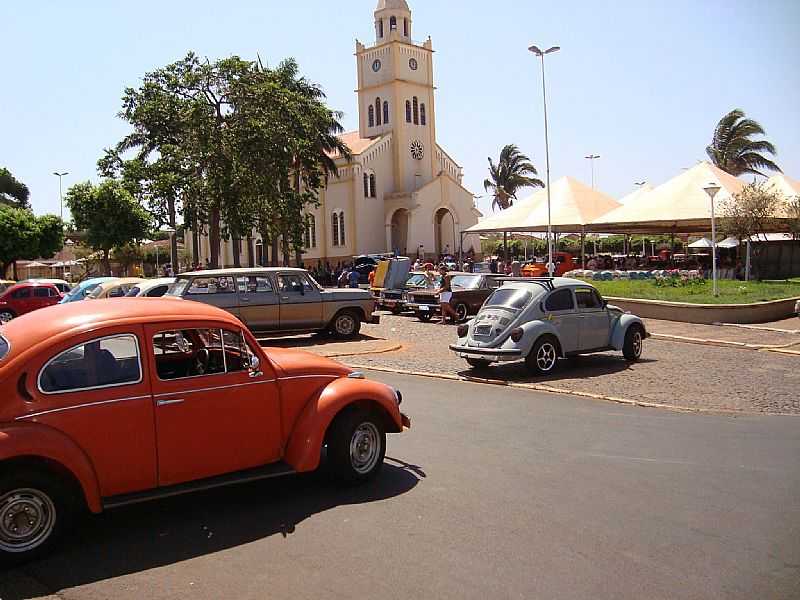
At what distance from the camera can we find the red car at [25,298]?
2659 cm

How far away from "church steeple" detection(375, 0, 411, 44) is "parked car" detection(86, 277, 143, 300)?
166ft

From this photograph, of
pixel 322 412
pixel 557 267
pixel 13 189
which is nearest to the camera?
pixel 322 412

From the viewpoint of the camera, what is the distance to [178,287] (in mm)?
17688

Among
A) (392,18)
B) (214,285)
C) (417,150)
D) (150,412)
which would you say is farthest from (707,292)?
(392,18)

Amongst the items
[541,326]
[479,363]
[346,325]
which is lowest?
[479,363]

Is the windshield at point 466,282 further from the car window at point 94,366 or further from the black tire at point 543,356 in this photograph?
the car window at point 94,366

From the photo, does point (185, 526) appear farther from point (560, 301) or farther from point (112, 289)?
point (112, 289)

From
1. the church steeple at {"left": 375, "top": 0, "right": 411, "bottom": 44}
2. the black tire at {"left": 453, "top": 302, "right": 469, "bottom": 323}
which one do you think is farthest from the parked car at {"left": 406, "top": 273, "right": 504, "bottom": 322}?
the church steeple at {"left": 375, "top": 0, "right": 411, "bottom": 44}

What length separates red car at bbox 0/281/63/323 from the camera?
87.2 feet

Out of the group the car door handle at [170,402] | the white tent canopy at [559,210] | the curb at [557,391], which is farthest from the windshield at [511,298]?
the white tent canopy at [559,210]

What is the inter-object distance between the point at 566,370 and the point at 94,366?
1014cm

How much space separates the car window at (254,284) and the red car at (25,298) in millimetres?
11679

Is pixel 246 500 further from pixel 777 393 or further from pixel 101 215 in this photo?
pixel 101 215

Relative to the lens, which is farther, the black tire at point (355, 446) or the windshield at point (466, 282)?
the windshield at point (466, 282)
